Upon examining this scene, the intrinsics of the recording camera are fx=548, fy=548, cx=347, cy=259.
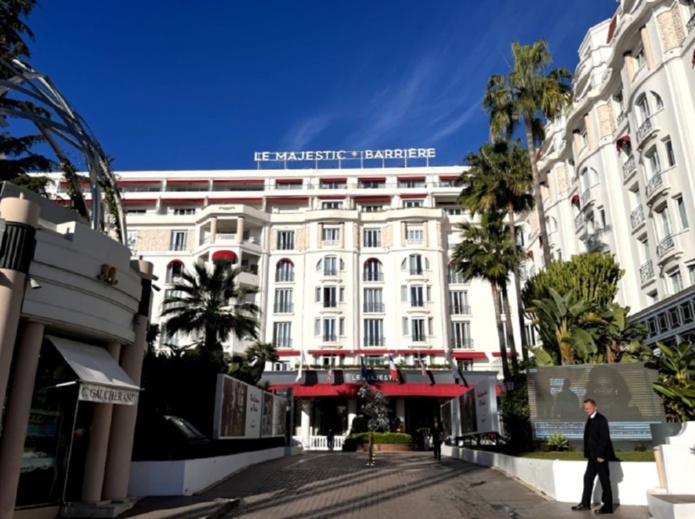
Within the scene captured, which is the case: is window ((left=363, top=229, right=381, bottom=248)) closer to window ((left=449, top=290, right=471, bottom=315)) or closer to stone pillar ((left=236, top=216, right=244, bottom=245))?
window ((left=449, top=290, right=471, bottom=315))

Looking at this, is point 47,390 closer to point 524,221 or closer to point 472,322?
point 472,322

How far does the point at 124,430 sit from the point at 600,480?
8.27 meters

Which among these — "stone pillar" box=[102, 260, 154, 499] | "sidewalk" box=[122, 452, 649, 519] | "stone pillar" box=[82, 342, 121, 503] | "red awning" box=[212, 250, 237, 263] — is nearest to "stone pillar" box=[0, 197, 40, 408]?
"stone pillar" box=[82, 342, 121, 503]

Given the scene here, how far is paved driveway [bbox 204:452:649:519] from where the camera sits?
9.24 m

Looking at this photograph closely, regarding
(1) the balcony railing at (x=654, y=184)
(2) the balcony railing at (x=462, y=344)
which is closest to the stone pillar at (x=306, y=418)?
(2) the balcony railing at (x=462, y=344)

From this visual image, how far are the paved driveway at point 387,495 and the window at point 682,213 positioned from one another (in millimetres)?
14119

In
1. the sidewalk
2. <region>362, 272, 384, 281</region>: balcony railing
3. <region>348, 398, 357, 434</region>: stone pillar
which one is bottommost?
the sidewalk

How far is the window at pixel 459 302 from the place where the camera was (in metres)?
44.8

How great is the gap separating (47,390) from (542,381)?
10097 mm

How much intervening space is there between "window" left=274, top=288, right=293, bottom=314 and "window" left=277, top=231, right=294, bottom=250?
3944mm

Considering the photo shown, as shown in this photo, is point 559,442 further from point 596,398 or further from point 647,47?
point 647,47

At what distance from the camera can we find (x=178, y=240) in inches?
1897

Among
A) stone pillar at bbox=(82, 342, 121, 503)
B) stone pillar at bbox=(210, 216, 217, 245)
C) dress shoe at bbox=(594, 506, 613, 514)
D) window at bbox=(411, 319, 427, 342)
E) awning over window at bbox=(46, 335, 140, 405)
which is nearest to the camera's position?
awning over window at bbox=(46, 335, 140, 405)

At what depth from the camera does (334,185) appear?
54.0m
